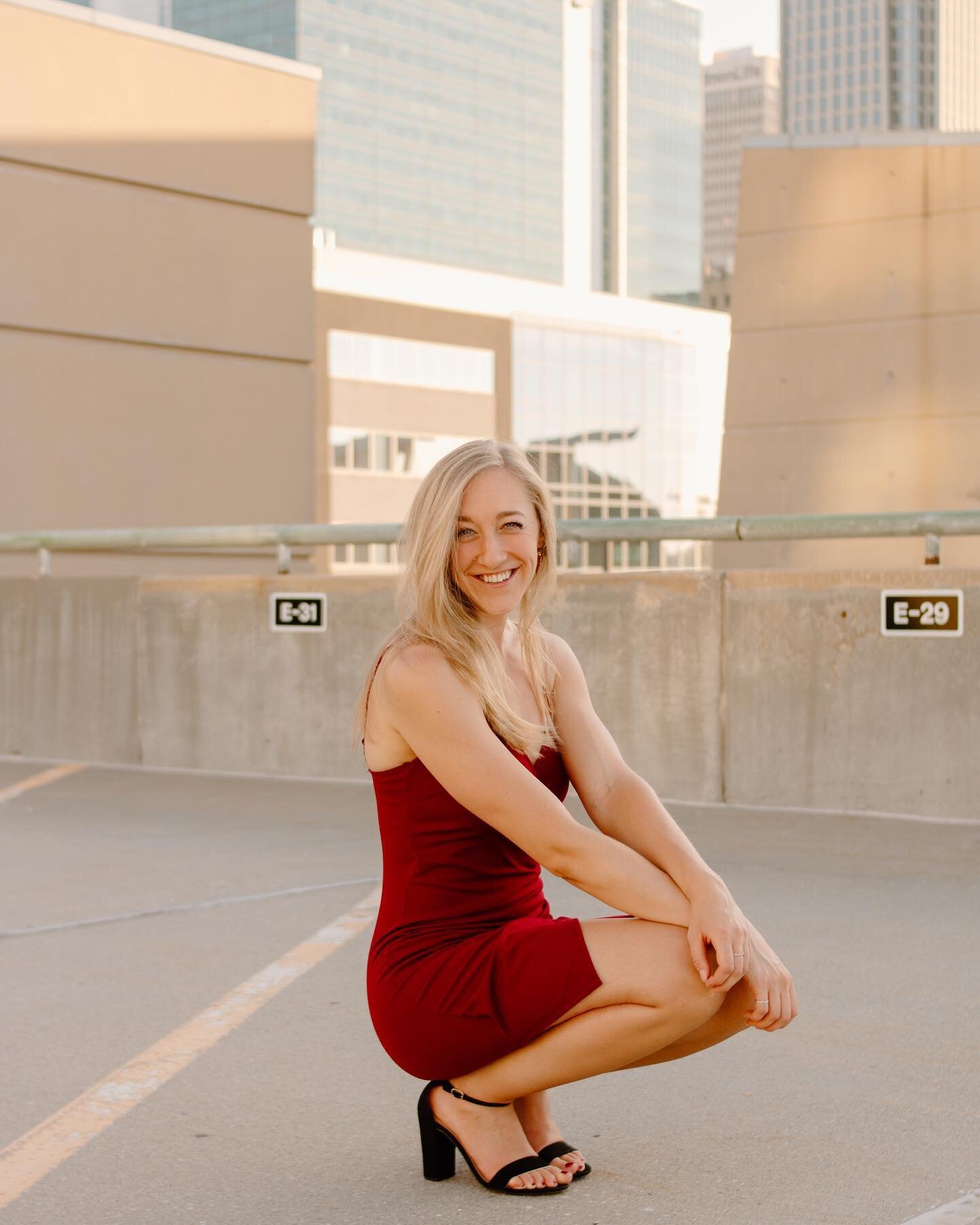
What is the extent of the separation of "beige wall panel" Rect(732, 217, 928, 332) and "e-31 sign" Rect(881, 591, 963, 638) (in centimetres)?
952

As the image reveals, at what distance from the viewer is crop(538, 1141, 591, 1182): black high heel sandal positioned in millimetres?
3299

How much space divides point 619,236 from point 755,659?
179481 mm

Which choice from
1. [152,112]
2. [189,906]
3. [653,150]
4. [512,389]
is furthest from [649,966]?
[653,150]

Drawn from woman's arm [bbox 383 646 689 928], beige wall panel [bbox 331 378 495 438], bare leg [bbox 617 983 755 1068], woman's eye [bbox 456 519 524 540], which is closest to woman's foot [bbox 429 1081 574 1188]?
bare leg [bbox 617 983 755 1068]

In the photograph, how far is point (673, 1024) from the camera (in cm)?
314

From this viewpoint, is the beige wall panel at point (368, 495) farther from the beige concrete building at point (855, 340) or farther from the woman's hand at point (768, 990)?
the woman's hand at point (768, 990)

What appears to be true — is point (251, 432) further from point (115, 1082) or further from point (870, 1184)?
point (870, 1184)

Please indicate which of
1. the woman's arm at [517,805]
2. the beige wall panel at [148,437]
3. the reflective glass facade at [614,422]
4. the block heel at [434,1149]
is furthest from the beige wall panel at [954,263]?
the reflective glass facade at [614,422]

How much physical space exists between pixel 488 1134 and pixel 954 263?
1411 centimetres

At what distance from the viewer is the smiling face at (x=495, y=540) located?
11.2ft

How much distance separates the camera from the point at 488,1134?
326cm

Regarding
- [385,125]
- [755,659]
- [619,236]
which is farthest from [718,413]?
[755,659]

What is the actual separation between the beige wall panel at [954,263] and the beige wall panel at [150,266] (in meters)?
6.17

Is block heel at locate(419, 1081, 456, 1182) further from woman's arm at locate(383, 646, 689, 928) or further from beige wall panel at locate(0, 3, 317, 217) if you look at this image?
beige wall panel at locate(0, 3, 317, 217)
